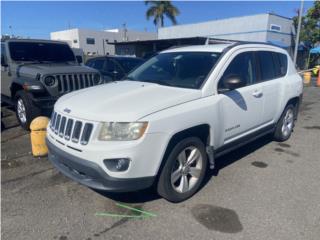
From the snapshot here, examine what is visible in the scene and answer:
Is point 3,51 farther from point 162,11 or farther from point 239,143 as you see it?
point 162,11

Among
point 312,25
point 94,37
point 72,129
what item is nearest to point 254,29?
point 312,25

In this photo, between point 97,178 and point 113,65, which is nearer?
point 97,178

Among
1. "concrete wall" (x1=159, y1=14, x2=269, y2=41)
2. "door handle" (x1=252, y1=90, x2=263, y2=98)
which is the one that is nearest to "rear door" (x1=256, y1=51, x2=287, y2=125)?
"door handle" (x1=252, y1=90, x2=263, y2=98)

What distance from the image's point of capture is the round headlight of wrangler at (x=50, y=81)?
19.3 feet

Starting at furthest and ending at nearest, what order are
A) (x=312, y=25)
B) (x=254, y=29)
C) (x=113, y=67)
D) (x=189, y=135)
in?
1. (x=254, y=29)
2. (x=312, y=25)
3. (x=113, y=67)
4. (x=189, y=135)

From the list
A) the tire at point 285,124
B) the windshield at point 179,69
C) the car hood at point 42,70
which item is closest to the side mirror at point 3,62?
the car hood at point 42,70

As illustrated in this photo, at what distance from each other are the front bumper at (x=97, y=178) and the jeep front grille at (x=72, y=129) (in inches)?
7.8

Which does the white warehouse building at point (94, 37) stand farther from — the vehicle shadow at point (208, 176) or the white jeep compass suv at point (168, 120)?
the white jeep compass suv at point (168, 120)

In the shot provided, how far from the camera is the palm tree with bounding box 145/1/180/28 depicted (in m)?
43.0

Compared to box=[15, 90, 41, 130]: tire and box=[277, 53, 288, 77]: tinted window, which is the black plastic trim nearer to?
→ box=[277, 53, 288, 77]: tinted window

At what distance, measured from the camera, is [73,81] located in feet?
20.6

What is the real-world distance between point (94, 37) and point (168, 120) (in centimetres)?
6664

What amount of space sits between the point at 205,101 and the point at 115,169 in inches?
53.8

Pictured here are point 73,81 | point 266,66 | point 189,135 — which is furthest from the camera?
point 73,81
